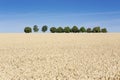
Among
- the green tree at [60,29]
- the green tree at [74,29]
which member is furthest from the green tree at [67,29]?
the green tree at [74,29]

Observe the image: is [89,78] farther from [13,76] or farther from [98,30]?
[98,30]

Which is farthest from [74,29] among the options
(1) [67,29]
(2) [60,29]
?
(2) [60,29]

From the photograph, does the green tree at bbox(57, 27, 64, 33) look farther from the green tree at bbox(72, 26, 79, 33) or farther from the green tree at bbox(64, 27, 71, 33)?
the green tree at bbox(72, 26, 79, 33)

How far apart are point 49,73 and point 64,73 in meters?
0.68

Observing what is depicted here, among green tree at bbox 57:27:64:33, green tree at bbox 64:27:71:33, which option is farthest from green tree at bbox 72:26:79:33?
green tree at bbox 57:27:64:33

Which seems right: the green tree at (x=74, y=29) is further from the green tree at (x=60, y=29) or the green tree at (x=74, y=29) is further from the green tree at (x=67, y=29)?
the green tree at (x=60, y=29)

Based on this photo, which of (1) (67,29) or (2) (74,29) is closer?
(1) (67,29)

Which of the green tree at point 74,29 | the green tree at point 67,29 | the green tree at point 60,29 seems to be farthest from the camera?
the green tree at point 74,29

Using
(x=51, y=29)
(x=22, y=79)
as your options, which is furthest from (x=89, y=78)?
(x=51, y=29)

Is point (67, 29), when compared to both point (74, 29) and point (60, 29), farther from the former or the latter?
point (74, 29)

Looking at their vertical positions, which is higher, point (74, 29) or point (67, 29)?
point (67, 29)

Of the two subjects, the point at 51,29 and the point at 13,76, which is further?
the point at 51,29

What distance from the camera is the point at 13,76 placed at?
32.8ft

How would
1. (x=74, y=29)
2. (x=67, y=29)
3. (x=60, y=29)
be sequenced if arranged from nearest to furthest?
(x=60, y=29), (x=67, y=29), (x=74, y=29)
